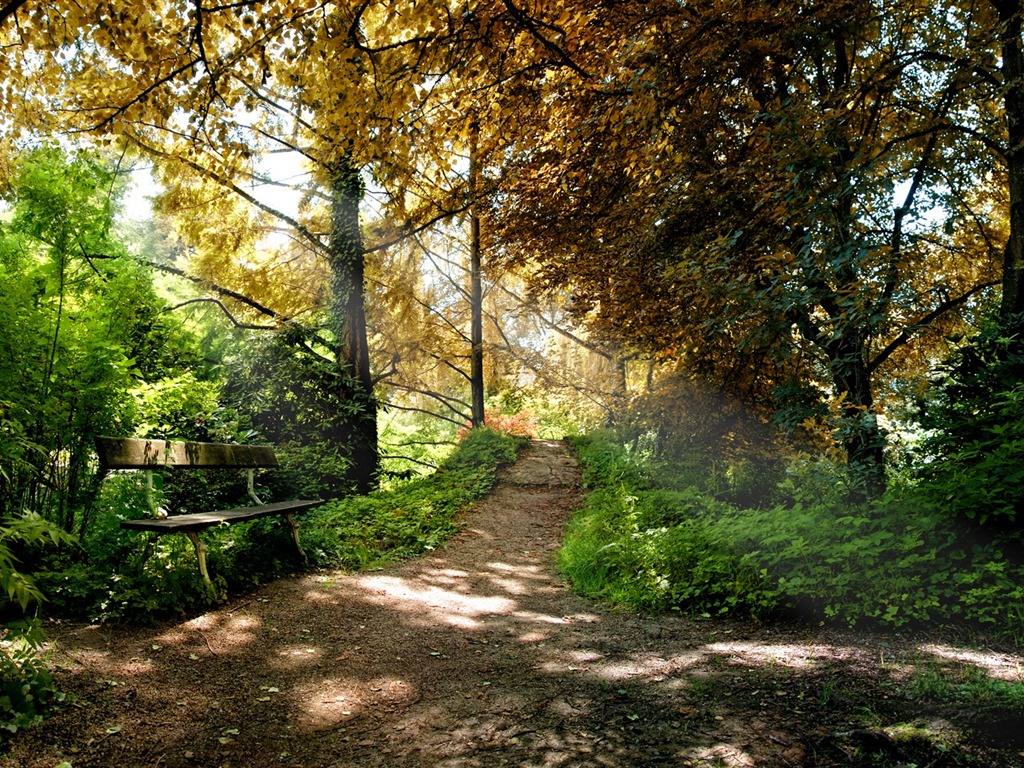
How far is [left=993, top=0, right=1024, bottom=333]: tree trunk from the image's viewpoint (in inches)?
200

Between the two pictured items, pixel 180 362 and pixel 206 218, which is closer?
pixel 180 362

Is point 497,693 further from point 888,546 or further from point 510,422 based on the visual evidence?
point 510,422

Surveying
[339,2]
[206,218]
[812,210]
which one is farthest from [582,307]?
[206,218]

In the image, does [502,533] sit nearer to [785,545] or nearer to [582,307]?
[582,307]

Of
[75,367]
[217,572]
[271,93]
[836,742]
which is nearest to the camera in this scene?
[836,742]

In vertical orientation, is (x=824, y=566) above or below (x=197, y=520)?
below

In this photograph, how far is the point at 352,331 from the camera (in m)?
Result: 11.2

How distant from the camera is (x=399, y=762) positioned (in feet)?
8.77

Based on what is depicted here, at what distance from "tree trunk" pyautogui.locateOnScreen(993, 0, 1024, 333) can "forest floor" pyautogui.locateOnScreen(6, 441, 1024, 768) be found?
3335mm

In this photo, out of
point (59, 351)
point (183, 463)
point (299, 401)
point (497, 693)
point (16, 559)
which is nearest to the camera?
point (16, 559)

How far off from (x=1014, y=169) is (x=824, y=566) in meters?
4.08

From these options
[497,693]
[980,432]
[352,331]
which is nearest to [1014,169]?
[980,432]

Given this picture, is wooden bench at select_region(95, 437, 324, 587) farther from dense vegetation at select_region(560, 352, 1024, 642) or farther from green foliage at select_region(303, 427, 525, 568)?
dense vegetation at select_region(560, 352, 1024, 642)

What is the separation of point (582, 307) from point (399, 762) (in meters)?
7.29
